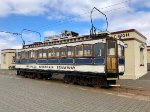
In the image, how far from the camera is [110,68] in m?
17.8

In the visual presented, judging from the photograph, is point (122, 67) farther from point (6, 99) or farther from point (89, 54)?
point (6, 99)

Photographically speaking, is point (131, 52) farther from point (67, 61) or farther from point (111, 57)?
point (67, 61)

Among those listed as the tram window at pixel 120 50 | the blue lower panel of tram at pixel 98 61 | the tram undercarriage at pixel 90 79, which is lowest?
the tram undercarriage at pixel 90 79

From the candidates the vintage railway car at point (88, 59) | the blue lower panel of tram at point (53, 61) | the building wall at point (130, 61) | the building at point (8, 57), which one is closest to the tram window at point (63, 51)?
the vintage railway car at point (88, 59)

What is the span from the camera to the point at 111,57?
1797cm

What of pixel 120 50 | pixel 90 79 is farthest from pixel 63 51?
pixel 120 50

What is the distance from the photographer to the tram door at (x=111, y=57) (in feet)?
58.3

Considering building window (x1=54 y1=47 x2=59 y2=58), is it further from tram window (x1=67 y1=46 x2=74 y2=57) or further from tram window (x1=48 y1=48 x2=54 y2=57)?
tram window (x1=67 y1=46 x2=74 y2=57)

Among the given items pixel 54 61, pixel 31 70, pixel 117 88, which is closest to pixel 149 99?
pixel 117 88

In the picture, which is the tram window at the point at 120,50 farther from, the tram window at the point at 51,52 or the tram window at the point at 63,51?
the tram window at the point at 51,52

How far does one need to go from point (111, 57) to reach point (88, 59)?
1.67 metres

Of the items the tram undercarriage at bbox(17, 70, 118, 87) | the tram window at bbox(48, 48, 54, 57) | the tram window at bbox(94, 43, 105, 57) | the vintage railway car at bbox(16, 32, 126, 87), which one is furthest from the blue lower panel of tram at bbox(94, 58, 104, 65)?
the tram window at bbox(48, 48, 54, 57)

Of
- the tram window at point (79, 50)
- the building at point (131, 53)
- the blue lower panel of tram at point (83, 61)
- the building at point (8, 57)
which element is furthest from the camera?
the building at point (8, 57)

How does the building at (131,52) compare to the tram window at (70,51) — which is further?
the building at (131,52)
